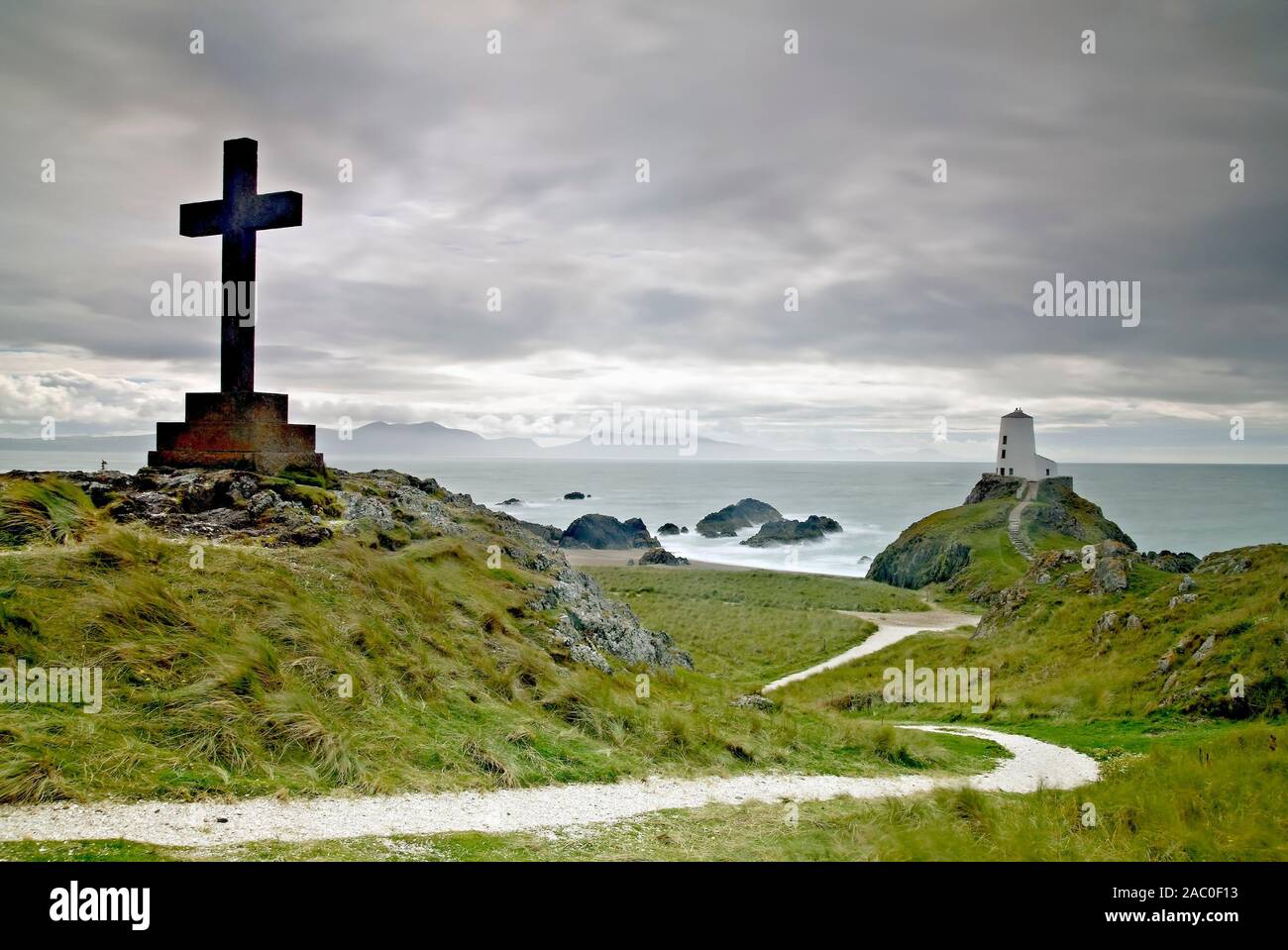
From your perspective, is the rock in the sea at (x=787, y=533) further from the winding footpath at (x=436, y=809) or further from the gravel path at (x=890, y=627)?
the winding footpath at (x=436, y=809)

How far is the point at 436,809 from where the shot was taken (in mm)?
7746

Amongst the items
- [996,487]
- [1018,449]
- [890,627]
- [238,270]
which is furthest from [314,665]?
[1018,449]

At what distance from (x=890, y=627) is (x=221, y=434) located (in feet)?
113

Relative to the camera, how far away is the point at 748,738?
12.7 metres

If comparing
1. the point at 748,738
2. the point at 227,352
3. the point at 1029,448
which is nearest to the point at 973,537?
the point at 1029,448

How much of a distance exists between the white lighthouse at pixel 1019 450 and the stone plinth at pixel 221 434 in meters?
76.6

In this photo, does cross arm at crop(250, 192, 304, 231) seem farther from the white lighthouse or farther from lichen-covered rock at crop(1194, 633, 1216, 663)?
the white lighthouse

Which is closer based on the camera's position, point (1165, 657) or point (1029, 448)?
point (1165, 657)

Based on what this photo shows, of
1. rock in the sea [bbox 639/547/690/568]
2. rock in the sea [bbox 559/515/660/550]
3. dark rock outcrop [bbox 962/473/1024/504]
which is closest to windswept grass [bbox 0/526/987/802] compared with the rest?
rock in the sea [bbox 639/547/690/568]

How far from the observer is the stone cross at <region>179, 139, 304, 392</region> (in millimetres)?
14539

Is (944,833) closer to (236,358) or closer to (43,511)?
(43,511)

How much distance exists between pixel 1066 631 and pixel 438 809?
82.6 ft

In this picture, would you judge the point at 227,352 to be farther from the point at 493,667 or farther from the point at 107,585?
the point at 493,667

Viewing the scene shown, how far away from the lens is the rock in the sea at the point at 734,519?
117 metres
